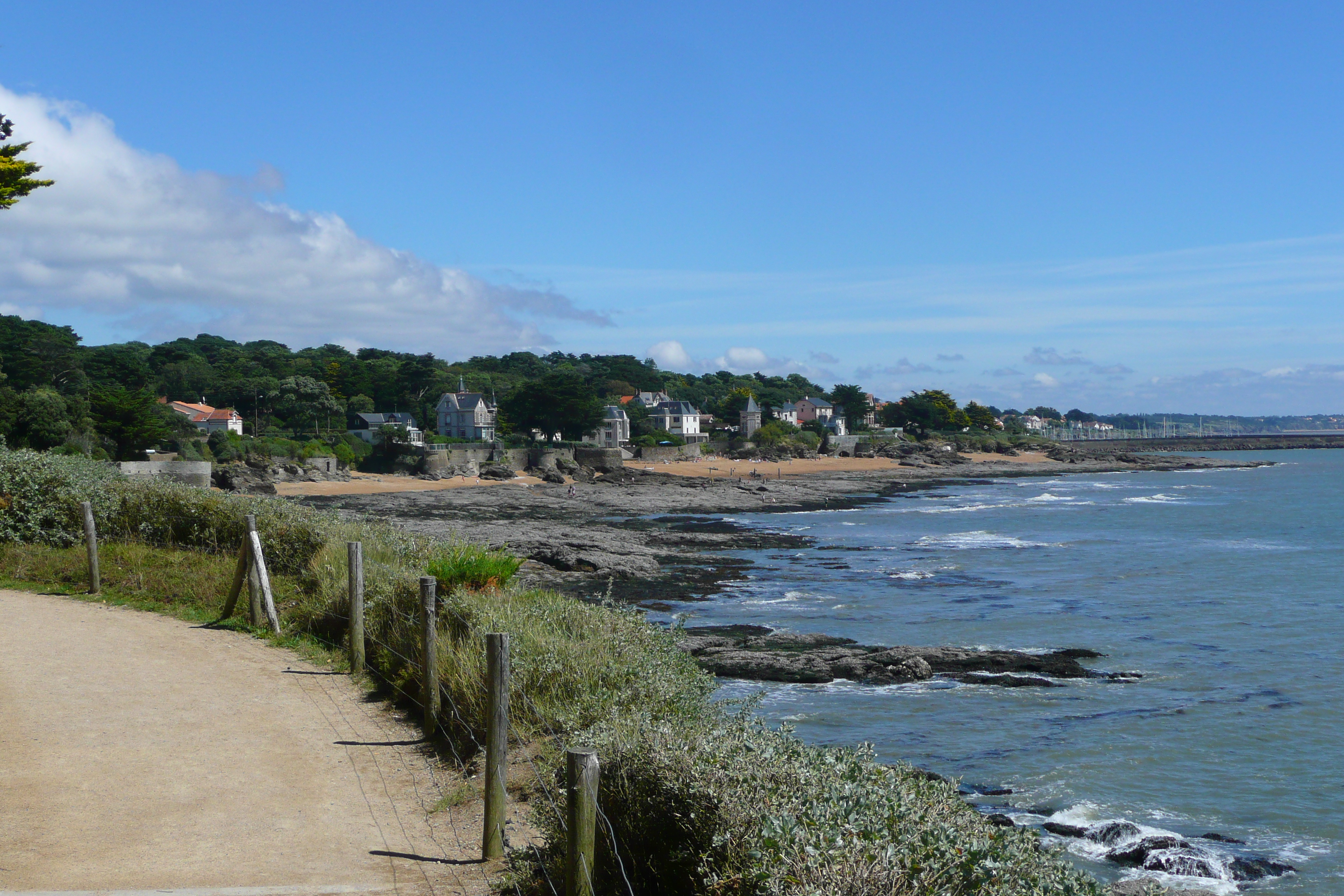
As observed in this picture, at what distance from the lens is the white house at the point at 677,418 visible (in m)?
132

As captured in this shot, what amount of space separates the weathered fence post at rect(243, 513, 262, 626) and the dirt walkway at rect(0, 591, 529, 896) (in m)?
1.35

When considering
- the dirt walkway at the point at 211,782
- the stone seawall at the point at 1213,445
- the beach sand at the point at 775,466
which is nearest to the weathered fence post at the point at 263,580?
the dirt walkway at the point at 211,782

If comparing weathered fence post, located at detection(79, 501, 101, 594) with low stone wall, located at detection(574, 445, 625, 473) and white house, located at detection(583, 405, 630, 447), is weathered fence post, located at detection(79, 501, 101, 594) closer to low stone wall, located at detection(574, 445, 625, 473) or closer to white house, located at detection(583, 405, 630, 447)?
low stone wall, located at detection(574, 445, 625, 473)

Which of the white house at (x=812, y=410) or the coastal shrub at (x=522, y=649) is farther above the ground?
the white house at (x=812, y=410)

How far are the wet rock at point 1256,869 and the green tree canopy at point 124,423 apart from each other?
6189 cm

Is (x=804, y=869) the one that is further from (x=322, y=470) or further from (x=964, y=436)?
(x=964, y=436)

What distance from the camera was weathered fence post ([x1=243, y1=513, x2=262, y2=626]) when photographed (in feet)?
41.3

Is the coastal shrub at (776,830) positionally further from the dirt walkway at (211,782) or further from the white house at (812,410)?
the white house at (812,410)

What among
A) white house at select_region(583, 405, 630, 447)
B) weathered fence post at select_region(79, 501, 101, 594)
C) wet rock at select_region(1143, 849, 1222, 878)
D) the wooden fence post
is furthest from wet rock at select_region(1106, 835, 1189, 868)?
white house at select_region(583, 405, 630, 447)

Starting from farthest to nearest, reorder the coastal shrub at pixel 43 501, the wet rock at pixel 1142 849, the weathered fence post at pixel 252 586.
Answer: the coastal shrub at pixel 43 501 → the weathered fence post at pixel 252 586 → the wet rock at pixel 1142 849

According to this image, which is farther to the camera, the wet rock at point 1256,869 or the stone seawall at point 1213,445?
the stone seawall at point 1213,445

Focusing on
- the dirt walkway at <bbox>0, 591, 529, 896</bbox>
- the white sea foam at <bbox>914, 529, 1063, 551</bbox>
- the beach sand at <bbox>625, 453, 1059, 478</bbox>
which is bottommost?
the white sea foam at <bbox>914, 529, 1063, 551</bbox>

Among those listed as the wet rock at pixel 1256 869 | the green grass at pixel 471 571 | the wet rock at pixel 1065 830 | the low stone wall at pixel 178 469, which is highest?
the green grass at pixel 471 571

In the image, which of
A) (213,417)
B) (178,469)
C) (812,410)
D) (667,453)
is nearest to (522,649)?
(178,469)
